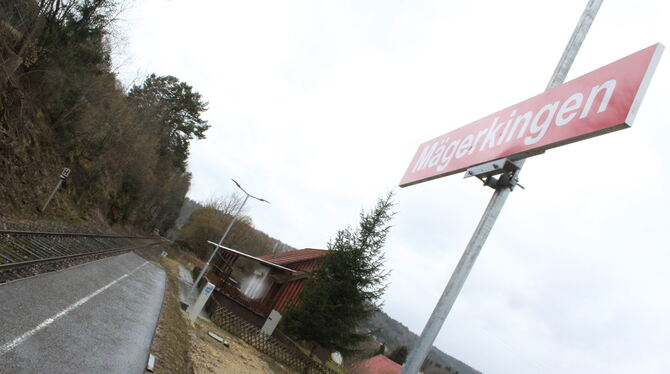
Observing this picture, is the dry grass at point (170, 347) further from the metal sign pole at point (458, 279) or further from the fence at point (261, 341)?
the metal sign pole at point (458, 279)

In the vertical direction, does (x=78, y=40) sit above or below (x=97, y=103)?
above

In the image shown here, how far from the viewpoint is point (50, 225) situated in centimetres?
1802

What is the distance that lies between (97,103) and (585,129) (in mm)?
31869

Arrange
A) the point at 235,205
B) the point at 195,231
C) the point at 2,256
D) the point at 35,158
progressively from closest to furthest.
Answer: the point at 2,256
the point at 35,158
the point at 195,231
the point at 235,205

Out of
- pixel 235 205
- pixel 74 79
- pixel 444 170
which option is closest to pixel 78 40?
pixel 74 79

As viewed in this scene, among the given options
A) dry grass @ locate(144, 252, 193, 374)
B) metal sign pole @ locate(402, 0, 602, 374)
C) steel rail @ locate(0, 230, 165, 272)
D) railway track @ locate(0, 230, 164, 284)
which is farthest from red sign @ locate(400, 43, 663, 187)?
steel rail @ locate(0, 230, 165, 272)

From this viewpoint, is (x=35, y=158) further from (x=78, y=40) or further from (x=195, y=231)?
(x=195, y=231)

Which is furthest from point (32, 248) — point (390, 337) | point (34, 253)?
point (390, 337)

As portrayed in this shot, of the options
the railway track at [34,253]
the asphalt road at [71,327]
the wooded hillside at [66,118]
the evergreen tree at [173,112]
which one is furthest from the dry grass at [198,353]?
the evergreen tree at [173,112]

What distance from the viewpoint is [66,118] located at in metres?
25.2

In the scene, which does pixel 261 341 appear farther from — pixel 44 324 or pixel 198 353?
pixel 44 324

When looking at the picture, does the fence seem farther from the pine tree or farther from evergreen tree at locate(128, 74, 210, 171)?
the pine tree

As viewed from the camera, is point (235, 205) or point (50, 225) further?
point (235, 205)

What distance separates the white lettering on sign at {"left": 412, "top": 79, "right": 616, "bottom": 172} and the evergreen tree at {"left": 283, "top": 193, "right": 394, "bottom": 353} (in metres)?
15.8
